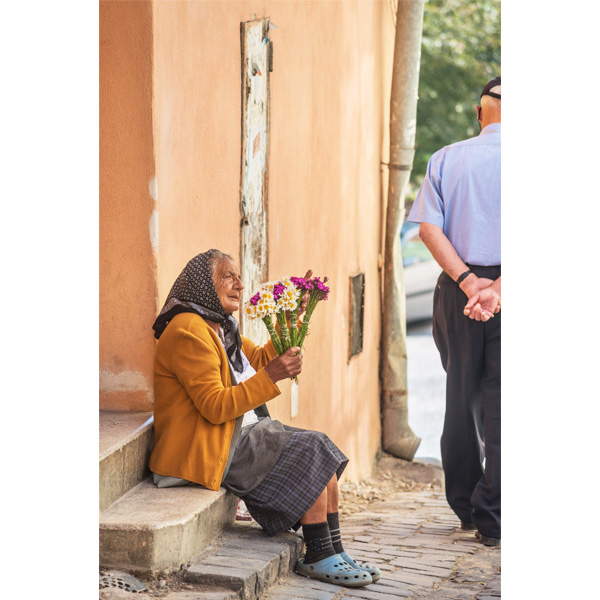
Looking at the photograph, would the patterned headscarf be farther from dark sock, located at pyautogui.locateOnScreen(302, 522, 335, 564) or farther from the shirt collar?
the shirt collar

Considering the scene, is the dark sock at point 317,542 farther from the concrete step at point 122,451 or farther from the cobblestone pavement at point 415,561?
the concrete step at point 122,451

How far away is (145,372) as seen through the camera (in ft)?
13.9

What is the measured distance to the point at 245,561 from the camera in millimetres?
Answer: 3625

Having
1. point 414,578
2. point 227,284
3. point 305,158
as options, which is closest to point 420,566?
point 414,578

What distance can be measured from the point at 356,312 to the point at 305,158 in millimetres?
1948

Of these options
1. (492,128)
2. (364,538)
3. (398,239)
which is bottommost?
(364,538)

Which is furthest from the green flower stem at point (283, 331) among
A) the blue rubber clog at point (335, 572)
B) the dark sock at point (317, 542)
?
the blue rubber clog at point (335, 572)

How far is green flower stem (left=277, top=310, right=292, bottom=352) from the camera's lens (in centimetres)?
385

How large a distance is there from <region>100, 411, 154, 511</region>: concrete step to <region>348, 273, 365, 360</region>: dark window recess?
383 centimetres

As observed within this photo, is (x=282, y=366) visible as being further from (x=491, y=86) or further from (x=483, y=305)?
(x=491, y=86)

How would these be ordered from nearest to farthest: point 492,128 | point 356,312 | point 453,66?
point 492,128 < point 356,312 < point 453,66

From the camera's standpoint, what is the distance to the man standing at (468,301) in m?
4.42
